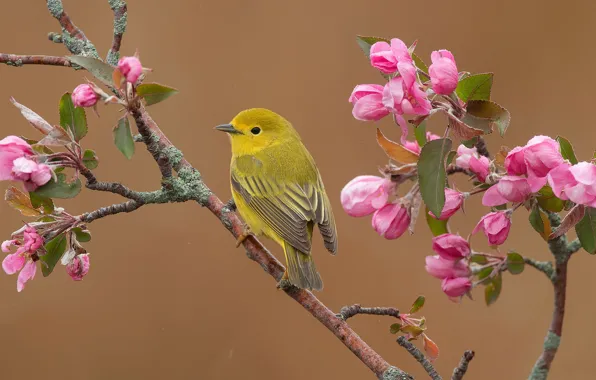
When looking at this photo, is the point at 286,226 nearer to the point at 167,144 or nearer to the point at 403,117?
the point at 167,144

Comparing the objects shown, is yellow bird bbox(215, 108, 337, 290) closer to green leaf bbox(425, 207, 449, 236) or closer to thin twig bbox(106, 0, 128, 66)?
green leaf bbox(425, 207, 449, 236)

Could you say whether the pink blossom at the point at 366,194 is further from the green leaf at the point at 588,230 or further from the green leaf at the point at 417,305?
the green leaf at the point at 588,230

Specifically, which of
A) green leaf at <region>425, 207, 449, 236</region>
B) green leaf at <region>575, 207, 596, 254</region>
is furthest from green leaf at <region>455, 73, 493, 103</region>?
green leaf at <region>425, 207, 449, 236</region>

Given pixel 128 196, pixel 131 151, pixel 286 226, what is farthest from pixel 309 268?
pixel 131 151

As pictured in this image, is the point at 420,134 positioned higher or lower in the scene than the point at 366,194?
higher

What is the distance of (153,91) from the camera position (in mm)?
1219

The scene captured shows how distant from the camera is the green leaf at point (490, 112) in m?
1.18

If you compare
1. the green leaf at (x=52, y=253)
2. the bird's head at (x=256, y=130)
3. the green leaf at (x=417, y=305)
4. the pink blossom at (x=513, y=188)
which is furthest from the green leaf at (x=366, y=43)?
the bird's head at (x=256, y=130)

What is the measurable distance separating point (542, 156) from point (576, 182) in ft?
0.21

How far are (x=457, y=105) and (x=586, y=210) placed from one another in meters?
0.29

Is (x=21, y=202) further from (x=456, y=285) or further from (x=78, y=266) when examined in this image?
(x=456, y=285)

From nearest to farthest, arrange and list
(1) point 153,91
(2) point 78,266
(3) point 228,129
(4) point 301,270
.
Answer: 1. (1) point 153,91
2. (2) point 78,266
3. (4) point 301,270
4. (3) point 228,129

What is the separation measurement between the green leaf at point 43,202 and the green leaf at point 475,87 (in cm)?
79

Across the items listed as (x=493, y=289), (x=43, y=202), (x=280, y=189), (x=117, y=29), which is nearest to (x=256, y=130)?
(x=280, y=189)
